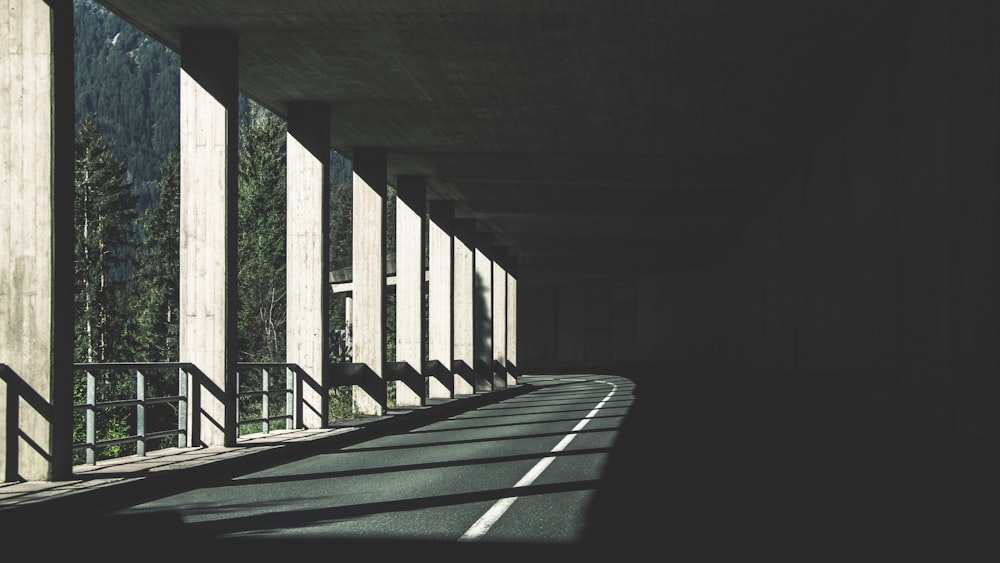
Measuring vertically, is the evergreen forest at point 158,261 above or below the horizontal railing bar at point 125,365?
above

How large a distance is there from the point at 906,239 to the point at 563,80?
6.18m

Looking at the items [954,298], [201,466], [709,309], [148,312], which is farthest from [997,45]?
[148,312]

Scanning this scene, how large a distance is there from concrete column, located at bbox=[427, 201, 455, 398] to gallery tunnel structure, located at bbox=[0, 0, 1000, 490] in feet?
0.30

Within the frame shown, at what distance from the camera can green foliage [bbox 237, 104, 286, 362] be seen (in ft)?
265

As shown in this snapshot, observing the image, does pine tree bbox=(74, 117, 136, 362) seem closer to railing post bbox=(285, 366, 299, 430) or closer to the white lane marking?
railing post bbox=(285, 366, 299, 430)

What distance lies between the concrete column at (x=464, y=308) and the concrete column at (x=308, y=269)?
55.8 ft

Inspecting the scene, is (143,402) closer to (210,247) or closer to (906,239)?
(210,247)

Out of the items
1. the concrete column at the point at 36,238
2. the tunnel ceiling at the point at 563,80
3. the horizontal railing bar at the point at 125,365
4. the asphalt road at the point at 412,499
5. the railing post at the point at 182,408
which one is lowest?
the asphalt road at the point at 412,499

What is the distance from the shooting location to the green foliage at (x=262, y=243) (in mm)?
80875

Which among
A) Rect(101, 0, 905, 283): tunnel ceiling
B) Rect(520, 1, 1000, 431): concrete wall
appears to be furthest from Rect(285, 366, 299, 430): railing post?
Rect(520, 1, 1000, 431): concrete wall

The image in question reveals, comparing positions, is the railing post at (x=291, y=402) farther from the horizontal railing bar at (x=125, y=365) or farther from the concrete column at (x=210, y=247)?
the horizontal railing bar at (x=125, y=365)

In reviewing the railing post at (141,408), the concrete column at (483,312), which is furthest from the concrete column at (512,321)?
the railing post at (141,408)

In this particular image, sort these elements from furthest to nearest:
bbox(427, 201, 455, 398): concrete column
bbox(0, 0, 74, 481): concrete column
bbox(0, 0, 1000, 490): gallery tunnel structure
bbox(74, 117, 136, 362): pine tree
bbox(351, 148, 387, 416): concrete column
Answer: bbox(74, 117, 136, 362): pine tree
bbox(427, 201, 455, 398): concrete column
bbox(351, 148, 387, 416): concrete column
bbox(0, 0, 1000, 490): gallery tunnel structure
bbox(0, 0, 74, 481): concrete column

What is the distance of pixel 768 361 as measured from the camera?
40344 mm
